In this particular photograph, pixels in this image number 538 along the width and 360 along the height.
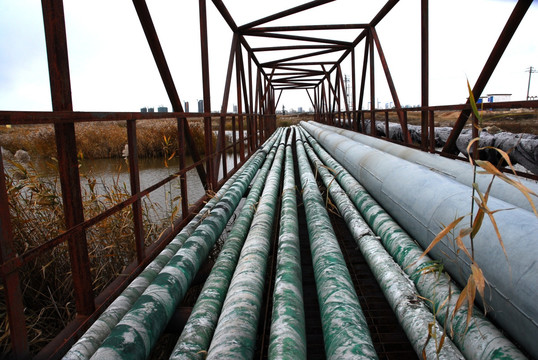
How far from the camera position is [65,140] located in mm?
1836

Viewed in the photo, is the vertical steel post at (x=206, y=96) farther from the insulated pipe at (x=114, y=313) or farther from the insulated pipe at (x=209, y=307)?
the insulated pipe at (x=114, y=313)

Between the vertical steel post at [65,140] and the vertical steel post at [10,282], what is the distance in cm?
39

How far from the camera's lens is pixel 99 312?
2.09 meters

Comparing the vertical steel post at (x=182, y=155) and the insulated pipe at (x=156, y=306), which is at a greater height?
the vertical steel post at (x=182, y=155)

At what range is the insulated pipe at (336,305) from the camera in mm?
Answer: 1439

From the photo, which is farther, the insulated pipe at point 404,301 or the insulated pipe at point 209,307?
the insulated pipe at point 209,307

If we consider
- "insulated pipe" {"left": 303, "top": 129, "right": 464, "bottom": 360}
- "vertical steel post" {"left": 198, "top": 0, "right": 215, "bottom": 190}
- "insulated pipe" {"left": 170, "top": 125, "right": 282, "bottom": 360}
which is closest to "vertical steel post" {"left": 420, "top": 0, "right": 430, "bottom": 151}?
"vertical steel post" {"left": 198, "top": 0, "right": 215, "bottom": 190}

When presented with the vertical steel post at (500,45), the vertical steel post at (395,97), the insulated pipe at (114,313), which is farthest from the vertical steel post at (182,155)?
the vertical steel post at (395,97)

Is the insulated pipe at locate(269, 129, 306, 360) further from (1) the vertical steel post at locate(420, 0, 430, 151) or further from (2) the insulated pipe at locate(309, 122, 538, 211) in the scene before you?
(1) the vertical steel post at locate(420, 0, 430, 151)

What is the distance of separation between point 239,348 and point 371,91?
8.73 metres

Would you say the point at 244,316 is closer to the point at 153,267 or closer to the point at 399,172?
the point at 153,267

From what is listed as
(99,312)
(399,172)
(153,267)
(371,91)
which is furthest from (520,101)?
(371,91)

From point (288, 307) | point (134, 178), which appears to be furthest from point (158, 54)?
point (288, 307)

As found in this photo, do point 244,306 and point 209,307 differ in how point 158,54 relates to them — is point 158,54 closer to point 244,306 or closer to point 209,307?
point 209,307
